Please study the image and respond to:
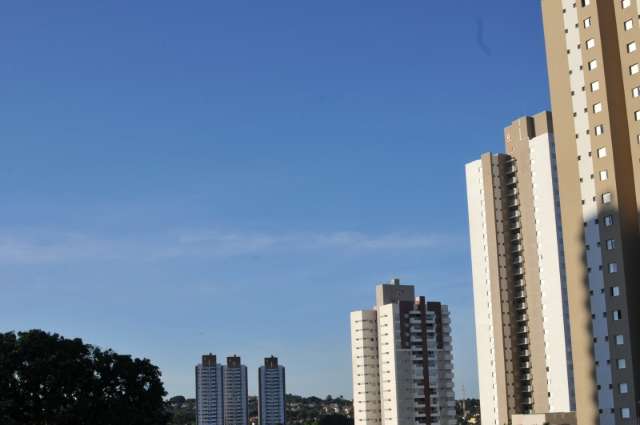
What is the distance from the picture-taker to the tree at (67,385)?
196 ft

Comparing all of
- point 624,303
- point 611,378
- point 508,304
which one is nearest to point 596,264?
point 624,303

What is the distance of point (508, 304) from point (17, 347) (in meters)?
69.0

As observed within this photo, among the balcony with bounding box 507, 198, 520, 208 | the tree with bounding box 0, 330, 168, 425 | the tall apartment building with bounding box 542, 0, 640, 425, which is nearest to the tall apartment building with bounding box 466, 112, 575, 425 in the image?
the balcony with bounding box 507, 198, 520, 208

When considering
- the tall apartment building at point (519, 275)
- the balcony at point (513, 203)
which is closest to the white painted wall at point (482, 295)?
the tall apartment building at point (519, 275)

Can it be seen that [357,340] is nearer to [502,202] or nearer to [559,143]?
[502,202]

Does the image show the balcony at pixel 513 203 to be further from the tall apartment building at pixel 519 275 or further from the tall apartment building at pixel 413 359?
the tall apartment building at pixel 413 359

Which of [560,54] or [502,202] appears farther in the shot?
[502,202]

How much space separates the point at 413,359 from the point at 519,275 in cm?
5095

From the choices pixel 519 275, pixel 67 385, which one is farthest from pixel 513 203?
pixel 67 385

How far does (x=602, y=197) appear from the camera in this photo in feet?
225

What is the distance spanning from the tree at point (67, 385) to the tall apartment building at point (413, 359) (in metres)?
101

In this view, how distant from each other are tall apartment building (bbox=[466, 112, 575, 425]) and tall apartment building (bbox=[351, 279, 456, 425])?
44.9 meters

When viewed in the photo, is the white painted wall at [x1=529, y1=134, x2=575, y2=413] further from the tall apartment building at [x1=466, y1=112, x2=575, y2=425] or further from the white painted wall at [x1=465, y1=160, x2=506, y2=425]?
the white painted wall at [x1=465, y1=160, x2=506, y2=425]

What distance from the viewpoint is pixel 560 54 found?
241 ft
